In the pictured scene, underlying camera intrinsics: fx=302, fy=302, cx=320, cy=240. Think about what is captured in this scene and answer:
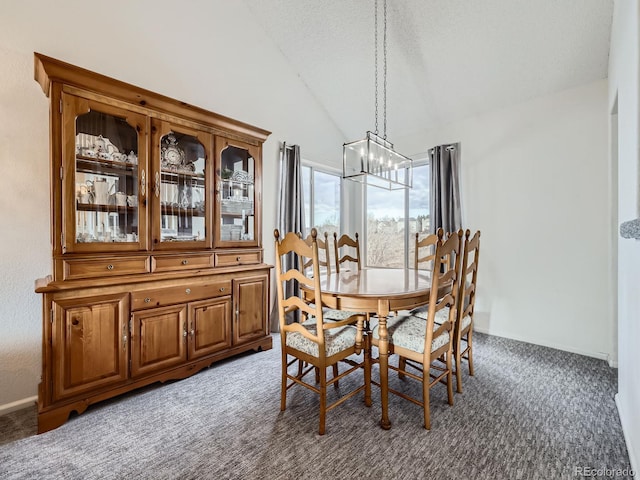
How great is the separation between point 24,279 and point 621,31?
438cm

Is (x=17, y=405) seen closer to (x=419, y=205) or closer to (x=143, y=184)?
(x=143, y=184)

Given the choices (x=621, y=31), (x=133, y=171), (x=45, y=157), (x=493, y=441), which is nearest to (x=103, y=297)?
(x=133, y=171)

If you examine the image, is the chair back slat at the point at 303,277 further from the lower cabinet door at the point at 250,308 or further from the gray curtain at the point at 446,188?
the gray curtain at the point at 446,188

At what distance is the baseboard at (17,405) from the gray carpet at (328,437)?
1.56 feet

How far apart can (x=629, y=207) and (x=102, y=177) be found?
3341 mm

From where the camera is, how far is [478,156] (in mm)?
3611

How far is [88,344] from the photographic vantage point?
1984 millimetres

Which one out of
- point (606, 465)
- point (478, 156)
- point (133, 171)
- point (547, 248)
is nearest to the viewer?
point (606, 465)

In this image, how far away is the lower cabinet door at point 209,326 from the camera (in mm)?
2498

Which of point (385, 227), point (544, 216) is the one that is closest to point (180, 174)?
point (385, 227)

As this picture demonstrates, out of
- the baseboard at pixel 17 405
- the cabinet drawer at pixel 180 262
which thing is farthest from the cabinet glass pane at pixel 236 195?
the baseboard at pixel 17 405

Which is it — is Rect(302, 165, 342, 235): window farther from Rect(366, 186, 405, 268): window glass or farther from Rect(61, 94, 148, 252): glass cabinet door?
Rect(61, 94, 148, 252): glass cabinet door

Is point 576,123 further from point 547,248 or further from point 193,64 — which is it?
point 193,64

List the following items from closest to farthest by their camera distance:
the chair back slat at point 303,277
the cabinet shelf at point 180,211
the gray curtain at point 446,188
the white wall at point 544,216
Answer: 1. the chair back slat at point 303,277
2. the cabinet shelf at point 180,211
3. the white wall at point 544,216
4. the gray curtain at point 446,188
